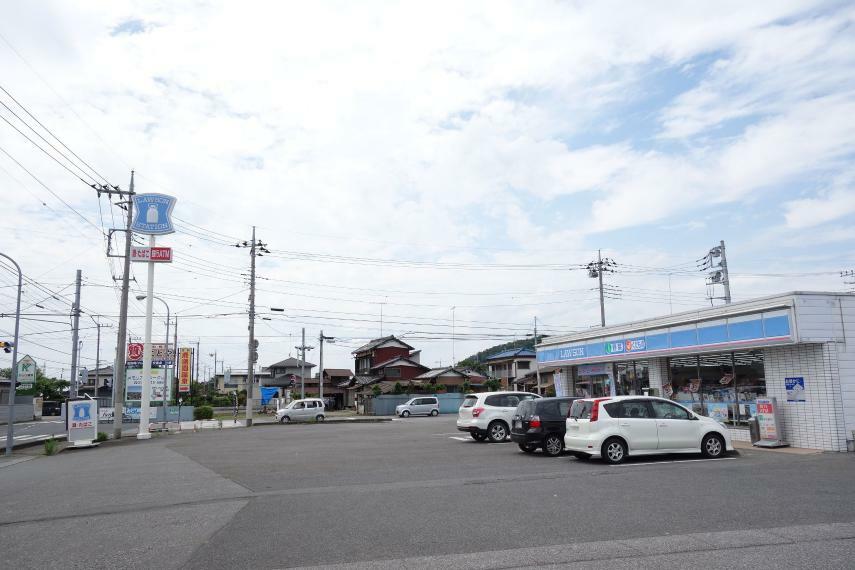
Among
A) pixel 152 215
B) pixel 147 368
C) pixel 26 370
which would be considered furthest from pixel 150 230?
pixel 26 370

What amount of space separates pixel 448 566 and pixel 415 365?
6437 centimetres

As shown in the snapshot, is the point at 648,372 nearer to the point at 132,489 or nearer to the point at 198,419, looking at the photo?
the point at 132,489

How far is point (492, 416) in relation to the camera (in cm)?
2064

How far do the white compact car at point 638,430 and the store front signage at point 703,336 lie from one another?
3.44 meters

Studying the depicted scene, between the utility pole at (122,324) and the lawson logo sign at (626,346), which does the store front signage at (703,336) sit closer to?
the lawson logo sign at (626,346)

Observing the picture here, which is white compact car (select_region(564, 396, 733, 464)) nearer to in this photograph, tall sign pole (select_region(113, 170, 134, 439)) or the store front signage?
the store front signage

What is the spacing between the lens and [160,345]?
38.6 meters

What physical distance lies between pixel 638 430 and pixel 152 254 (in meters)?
24.9

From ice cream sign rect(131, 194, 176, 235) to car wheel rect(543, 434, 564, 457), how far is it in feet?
74.1

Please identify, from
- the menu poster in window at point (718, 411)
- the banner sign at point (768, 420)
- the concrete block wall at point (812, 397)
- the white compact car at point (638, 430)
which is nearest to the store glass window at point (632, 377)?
the menu poster in window at point (718, 411)

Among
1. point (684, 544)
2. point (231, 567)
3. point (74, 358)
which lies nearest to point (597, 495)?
point (684, 544)

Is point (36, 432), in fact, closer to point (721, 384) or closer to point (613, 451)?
point (613, 451)

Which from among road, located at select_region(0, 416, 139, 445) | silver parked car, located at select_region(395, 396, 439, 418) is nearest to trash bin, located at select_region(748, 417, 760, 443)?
road, located at select_region(0, 416, 139, 445)

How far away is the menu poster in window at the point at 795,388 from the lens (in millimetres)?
16047
